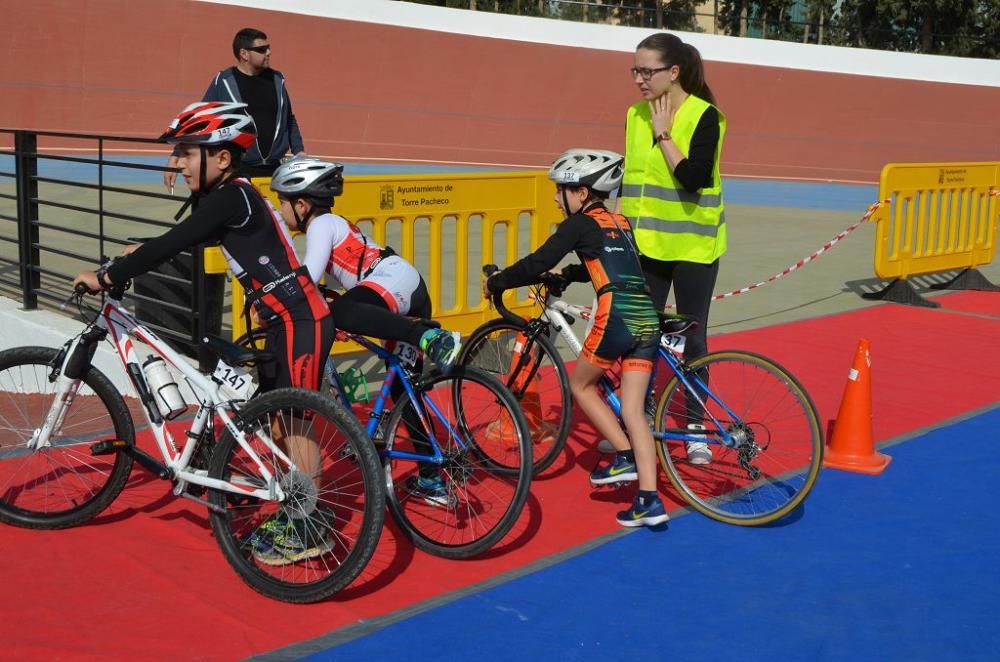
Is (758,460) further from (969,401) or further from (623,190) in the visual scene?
(969,401)

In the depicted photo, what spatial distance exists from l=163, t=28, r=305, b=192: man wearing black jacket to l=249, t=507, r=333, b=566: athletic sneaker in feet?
14.2

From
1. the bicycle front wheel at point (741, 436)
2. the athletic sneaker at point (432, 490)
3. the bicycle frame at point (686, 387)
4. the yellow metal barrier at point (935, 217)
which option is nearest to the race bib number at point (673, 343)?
the bicycle frame at point (686, 387)

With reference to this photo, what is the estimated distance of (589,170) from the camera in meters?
5.31

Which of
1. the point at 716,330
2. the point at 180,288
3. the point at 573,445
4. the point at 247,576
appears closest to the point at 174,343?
the point at 180,288

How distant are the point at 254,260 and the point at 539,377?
184 cm

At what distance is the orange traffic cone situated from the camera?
245 inches

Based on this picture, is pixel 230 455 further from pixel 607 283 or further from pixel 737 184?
pixel 737 184

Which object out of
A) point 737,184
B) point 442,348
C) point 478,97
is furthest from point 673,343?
point 478,97

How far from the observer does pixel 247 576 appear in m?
4.36

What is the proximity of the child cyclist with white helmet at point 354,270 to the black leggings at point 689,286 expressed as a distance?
4.56ft

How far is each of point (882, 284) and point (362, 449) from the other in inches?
382

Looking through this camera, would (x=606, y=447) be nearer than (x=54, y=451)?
No

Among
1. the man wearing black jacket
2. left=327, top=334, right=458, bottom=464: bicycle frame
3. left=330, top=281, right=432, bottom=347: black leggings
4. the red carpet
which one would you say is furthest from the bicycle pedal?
the man wearing black jacket

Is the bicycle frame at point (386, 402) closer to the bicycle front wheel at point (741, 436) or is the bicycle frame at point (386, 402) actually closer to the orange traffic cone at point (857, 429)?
the bicycle front wheel at point (741, 436)
